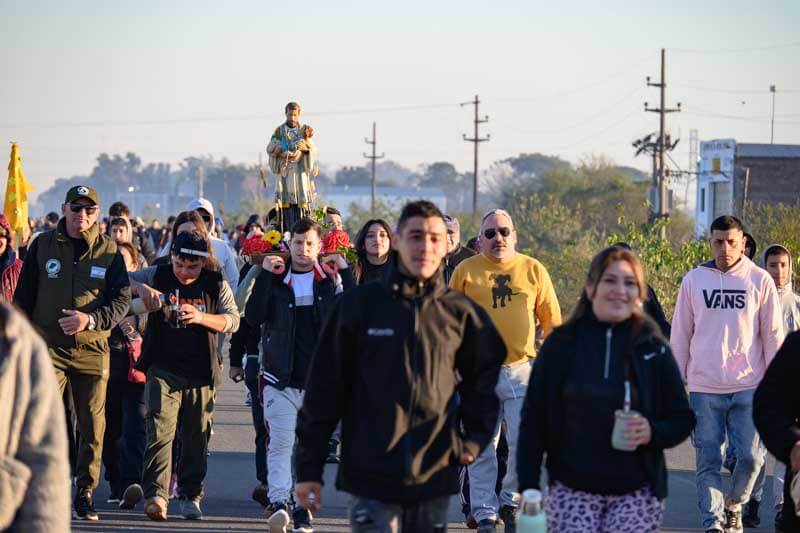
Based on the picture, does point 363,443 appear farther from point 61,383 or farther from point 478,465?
point 61,383

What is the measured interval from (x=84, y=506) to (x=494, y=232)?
140 inches

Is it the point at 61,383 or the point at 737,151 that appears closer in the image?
the point at 61,383

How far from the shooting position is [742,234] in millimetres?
8953

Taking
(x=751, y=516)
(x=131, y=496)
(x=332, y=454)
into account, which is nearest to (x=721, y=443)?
(x=751, y=516)

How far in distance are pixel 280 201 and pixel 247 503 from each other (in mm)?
4927

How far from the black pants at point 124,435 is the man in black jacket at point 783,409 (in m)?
5.66

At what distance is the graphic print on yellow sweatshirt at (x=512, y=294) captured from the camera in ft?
→ 28.1

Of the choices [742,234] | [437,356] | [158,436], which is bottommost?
[158,436]

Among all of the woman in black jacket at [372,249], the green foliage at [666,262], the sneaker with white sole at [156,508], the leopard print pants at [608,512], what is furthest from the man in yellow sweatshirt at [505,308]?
the green foliage at [666,262]

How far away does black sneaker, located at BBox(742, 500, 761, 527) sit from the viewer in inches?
373

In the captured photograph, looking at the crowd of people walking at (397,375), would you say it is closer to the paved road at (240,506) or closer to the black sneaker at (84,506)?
the black sneaker at (84,506)

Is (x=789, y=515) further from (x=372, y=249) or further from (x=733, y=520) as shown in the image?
(x=372, y=249)

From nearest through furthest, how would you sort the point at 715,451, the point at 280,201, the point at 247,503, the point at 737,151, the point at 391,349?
the point at 391,349 → the point at 715,451 → the point at 247,503 → the point at 280,201 → the point at 737,151

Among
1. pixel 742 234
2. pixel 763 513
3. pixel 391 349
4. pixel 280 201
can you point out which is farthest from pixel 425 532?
pixel 280 201
